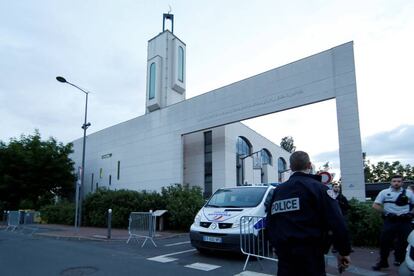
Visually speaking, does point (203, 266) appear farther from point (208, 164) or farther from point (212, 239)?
point (208, 164)

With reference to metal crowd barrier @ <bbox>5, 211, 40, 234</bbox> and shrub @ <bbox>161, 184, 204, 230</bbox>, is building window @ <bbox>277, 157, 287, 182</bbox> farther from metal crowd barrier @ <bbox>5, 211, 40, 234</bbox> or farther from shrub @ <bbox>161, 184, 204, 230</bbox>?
shrub @ <bbox>161, 184, 204, 230</bbox>

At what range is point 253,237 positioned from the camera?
7707 mm

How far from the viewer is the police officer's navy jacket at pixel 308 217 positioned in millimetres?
3234

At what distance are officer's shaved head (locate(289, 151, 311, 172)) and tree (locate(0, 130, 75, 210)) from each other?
110 feet

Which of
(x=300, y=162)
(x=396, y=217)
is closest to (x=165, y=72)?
(x=396, y=217)

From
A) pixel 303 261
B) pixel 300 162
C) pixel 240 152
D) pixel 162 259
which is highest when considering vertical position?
pixel 240 152

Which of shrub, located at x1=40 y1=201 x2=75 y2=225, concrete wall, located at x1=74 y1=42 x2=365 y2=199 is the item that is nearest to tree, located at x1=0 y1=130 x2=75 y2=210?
concrete wall, located at x1=74 y1=42 x2=365 y2=199

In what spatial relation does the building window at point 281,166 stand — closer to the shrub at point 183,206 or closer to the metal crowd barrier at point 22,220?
the metal crowd barrier at point 22,220

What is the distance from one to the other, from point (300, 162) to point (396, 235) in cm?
476

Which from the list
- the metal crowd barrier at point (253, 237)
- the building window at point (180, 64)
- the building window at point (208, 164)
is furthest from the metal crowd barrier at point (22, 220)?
the building window at point (180, 64)

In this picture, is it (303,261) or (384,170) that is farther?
(384,170)

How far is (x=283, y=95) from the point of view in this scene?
2372 centimetres

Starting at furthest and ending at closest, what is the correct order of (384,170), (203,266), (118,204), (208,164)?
(384,170) → (208,164) → (118,204) → (203,266)

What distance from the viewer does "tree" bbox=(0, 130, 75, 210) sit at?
3403cm
